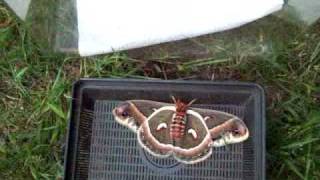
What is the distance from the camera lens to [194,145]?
1277mm

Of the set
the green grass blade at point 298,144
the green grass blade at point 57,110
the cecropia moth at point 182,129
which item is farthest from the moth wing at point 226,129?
Answer: the green grass blade at point 57,110

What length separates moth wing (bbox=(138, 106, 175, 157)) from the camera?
4.21 feet

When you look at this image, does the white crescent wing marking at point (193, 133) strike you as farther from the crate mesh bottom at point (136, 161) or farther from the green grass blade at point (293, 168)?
the green grass blade at point (293, 168)

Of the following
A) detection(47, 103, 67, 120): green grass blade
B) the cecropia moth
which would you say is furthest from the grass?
the cecropia moth

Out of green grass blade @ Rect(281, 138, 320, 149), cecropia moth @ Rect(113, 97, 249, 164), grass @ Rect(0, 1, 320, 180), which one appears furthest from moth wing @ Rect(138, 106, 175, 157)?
green grass blade @ Rect(281, 138, 320, 149)

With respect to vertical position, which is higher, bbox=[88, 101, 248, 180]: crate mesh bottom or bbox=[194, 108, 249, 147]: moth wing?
bbox=[194, 108, 249, 147]: moth wing

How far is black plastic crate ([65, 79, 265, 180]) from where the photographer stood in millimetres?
1274

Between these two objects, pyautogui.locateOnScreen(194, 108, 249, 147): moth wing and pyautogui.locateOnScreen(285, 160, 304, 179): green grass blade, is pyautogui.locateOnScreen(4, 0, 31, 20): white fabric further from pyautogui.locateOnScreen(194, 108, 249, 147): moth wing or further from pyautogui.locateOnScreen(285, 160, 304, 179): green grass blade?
pyautogui.locateOnScreen(285, 160, 304, 179): green grass blade

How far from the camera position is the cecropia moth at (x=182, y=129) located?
128cm

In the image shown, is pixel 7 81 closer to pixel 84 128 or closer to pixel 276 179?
pixel 84 128

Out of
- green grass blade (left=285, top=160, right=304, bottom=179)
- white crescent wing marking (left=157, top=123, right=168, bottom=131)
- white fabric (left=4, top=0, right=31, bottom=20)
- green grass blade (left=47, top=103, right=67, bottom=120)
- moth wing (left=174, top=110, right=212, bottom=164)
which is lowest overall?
green grass blade (left=285, top=160, right=304, bottom=179)

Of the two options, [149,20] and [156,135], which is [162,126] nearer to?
[156,135]

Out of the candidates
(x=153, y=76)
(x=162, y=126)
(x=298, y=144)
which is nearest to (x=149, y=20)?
(x=153, y=76)

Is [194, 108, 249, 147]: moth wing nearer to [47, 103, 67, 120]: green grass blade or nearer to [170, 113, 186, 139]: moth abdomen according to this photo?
[170, 113, 186, 139]: moth abdomen
